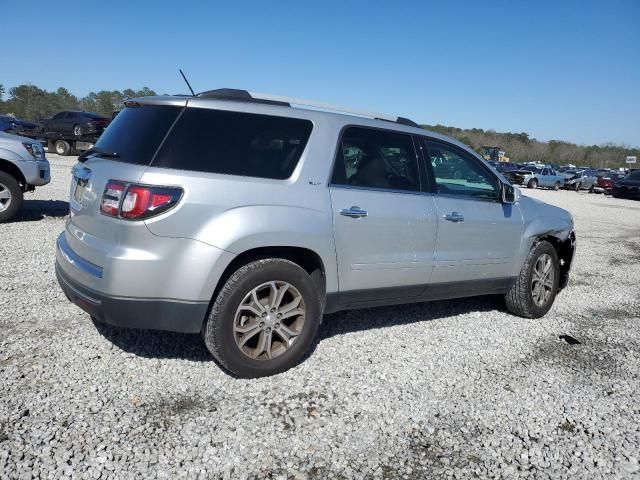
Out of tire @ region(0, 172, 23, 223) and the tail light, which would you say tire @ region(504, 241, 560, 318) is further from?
tire @ region(0, 172, 23, 223)

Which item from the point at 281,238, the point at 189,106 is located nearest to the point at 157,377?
the point at 281,238

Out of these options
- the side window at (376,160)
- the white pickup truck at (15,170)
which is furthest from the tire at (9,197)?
the side window at (376,160)

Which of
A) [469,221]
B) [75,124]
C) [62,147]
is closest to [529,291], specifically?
[469,221]

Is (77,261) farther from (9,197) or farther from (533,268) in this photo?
(9,197)

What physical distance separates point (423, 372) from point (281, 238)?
152cm

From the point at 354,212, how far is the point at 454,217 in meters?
1.13

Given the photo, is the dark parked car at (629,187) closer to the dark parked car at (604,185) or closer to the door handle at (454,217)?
the dark parked car at (604,185)

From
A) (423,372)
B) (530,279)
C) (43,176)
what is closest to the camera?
(423,372)

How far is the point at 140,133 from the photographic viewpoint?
3.23m

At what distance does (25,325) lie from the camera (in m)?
3.94

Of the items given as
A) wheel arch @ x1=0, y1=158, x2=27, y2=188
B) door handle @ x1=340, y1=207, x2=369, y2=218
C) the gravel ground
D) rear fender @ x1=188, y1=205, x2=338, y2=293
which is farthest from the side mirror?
wheel arch @ x1=0, y1=158, x2=27, y2=188

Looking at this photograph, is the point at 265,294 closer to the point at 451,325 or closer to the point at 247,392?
the point at 247,392

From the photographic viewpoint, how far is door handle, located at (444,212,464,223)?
4235 millimetres

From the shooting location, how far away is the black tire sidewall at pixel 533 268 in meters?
5.07
